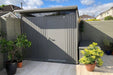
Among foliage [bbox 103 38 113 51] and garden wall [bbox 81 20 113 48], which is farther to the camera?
garden wall [bbox 81 20 113 48]

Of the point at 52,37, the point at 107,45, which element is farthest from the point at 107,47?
the point at 52,37

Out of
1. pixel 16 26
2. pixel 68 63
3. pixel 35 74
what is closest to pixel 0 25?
pixel 16 26

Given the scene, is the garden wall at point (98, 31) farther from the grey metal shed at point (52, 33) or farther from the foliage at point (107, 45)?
A: the grey metal shed at point (52, 33)

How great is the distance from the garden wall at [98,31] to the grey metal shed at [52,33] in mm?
2183

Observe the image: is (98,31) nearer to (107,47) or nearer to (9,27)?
(107,47)

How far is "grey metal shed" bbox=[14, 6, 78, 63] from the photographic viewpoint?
10.6 feet

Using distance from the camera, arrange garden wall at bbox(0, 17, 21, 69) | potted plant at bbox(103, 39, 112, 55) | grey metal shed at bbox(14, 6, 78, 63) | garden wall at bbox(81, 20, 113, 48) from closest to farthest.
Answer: garden wall at bbox(0, 17, 21, 69)
grey metal shed at bbox(14, 6, 78, 63)
potted plant at bbox(103, 39, 112, 55)
garden wall at bbox(81, 20, 113, 48)

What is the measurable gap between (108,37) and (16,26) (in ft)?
16.8

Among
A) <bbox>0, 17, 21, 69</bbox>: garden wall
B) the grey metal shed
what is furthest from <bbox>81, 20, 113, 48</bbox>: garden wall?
<bbox>0, 17, 21, 69</bbox>: garden wall

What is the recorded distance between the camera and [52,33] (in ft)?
11.3

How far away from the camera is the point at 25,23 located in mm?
3689

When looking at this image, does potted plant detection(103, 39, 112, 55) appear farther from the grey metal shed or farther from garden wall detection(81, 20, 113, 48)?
the grey metal shed

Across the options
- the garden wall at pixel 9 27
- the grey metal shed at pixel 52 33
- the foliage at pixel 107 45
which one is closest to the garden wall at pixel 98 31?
the foliage at pixel 107 45

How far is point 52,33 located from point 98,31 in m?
3.16
